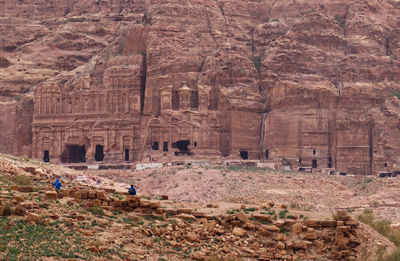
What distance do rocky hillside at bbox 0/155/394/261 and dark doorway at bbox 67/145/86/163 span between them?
166 ft

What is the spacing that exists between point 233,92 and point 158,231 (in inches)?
1920

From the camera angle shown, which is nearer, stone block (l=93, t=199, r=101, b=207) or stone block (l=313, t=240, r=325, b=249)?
stone block (l=313, t=240, r=325, b=249)

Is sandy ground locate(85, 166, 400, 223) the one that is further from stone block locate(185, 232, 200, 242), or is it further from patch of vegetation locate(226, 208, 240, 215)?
stone block locate(185, 232, 200, 242)

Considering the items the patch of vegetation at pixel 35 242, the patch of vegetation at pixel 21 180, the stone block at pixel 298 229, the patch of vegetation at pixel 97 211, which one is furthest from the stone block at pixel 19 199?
the stone block at pixel 298 229

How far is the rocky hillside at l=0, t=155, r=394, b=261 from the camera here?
2473 cm

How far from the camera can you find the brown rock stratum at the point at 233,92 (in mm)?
73625

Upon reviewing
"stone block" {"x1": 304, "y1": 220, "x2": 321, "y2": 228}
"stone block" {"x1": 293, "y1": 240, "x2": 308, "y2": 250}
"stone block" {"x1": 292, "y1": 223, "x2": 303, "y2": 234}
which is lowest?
"stone block" {"x1": 293, "y1": 240, "x2": 308, "y2": 250}

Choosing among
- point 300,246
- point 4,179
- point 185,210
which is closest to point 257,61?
point 4,179

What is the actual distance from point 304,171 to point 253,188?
46.1 ft

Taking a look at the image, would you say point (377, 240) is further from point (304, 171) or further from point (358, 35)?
point (358, 35)

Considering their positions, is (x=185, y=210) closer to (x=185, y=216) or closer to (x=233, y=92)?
(x=185, y=216)

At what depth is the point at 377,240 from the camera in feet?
94.3

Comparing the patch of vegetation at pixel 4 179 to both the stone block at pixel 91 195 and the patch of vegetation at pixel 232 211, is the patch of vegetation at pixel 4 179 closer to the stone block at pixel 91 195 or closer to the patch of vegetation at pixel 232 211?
the stone block at pixel 91 195

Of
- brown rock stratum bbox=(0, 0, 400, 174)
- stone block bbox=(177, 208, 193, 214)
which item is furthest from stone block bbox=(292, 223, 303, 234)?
brown rock stratum bbox=(0, 0, 400, 174)
